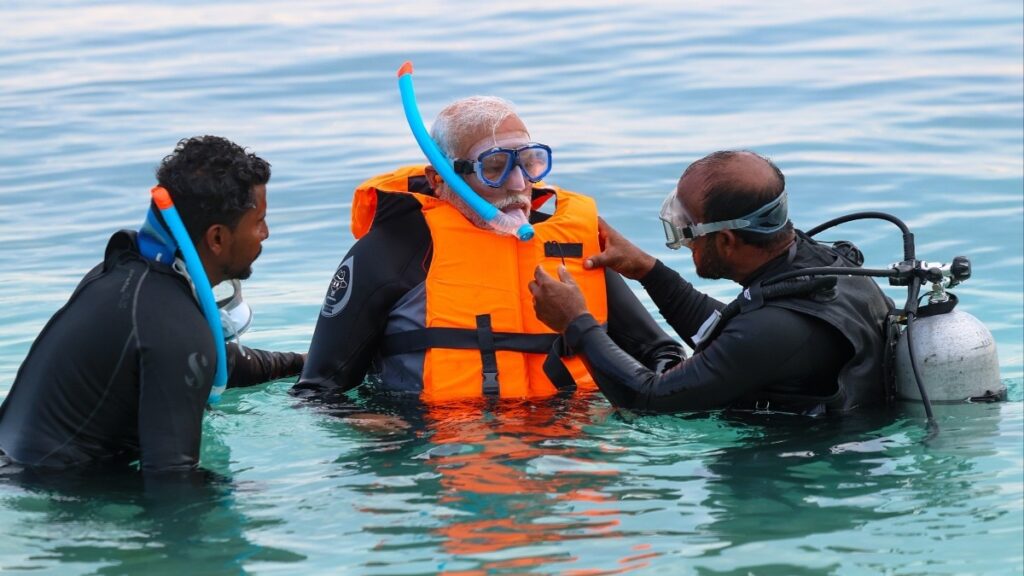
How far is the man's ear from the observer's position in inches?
163

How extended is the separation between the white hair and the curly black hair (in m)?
1.16

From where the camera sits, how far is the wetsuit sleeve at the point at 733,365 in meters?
4.57

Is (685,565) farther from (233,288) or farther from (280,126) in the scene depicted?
(280,126)

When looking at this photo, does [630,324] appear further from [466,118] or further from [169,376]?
[169,376]

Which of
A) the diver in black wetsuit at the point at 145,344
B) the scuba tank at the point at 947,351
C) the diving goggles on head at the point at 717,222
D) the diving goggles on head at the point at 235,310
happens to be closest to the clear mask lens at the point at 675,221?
the diving goggles on head at the point at 717,222

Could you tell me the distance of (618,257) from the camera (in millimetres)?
5375

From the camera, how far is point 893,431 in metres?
4.76

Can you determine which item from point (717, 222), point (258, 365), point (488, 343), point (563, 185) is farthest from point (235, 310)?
point (563, 185)

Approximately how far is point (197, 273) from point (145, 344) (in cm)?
23

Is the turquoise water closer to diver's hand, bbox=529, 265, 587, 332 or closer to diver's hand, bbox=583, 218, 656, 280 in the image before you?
diver's hand, bbox=529, 265, 587, 332

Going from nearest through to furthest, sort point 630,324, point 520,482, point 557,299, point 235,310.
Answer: point 520,482
point 557,299
point 235,310
point 630,324

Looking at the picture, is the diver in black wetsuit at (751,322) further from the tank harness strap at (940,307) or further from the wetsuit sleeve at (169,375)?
the wetsuit sleeve at (169,375)

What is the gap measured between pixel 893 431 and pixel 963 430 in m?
0.21

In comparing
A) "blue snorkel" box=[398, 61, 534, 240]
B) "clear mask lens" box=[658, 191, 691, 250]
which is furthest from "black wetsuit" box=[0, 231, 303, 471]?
"clear mask lens" box=[658, 191, 691, 250]
